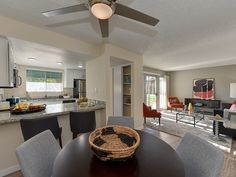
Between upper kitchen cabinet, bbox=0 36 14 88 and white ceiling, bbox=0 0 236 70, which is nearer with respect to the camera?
white ceiling, bbox=0 0 236 70

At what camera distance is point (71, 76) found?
5859 millimetres

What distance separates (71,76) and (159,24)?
14.8ft

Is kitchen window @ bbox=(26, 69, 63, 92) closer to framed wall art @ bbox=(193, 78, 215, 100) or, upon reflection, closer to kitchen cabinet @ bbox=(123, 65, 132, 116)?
kitchen cabinet @ bbox=(123, 65, 132, 116)

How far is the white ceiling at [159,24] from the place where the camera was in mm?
1757

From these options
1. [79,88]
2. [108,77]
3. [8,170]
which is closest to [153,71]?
[79,88]

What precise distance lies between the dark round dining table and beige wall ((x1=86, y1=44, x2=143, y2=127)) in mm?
2125

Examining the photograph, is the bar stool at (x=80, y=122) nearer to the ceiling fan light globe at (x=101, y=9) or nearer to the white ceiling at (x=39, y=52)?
the white ceiling at (x=39, y=52)

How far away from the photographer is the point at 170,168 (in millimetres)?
853

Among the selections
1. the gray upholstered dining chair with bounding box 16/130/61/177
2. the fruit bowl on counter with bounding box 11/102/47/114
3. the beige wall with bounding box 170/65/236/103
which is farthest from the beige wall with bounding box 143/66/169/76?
the gray upholstered dining chair with bounding box 16/130/61/177

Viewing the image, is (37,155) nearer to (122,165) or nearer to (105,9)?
(122,165)

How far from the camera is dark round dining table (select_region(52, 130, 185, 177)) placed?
2.61 feet

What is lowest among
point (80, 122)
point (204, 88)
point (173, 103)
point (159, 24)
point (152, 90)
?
point (173, 103)

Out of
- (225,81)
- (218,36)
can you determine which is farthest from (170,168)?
(225,81)

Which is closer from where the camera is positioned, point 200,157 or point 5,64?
point 200,157
